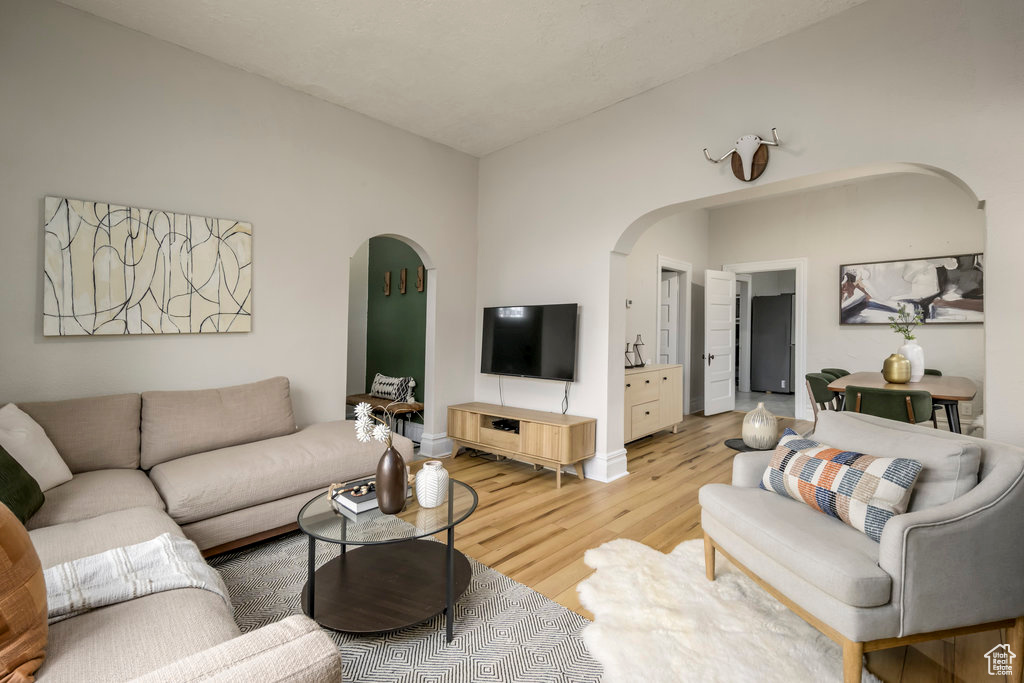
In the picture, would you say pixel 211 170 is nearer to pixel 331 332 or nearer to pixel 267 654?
pixel 331 332

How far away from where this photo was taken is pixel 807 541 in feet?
5.50

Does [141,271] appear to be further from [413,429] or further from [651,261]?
[651,261]

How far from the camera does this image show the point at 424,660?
1779mm

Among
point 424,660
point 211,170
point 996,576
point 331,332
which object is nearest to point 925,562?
point 996,576

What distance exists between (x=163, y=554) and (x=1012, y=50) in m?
4.13

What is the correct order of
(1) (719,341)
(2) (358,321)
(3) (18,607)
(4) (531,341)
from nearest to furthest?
(3) (18,607) < (4) (531,341) < (2) (358,321) < (1) (719,341)

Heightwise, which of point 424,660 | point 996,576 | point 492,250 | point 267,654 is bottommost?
point 424,660

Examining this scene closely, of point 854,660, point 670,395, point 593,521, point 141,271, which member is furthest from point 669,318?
point 141,271

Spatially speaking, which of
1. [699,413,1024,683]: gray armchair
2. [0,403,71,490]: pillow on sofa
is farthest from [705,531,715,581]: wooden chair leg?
[0,403,71,490]: pillow on sofa

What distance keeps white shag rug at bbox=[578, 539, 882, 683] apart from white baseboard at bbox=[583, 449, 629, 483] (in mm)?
1423

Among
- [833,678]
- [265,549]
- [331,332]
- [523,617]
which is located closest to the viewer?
[833,678]

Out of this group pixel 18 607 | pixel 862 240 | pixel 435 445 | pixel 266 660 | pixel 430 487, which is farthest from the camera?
pixel 862 240

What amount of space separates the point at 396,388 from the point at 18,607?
4239 mm

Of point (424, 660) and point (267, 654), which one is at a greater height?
point (267, 654)
